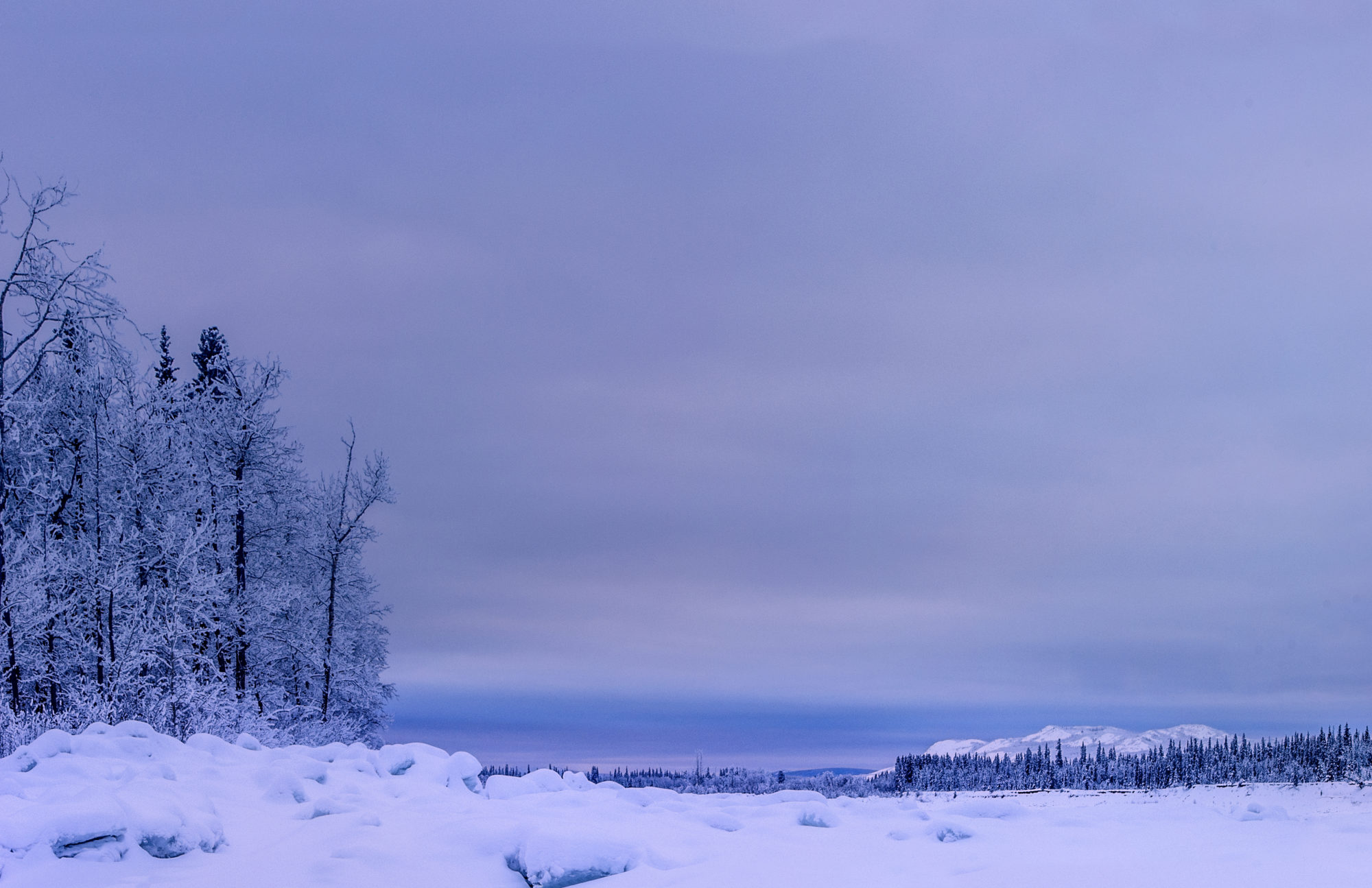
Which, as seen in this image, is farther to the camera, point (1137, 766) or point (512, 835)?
point (1137, 766)

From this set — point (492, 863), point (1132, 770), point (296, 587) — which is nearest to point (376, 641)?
point (296, 587)

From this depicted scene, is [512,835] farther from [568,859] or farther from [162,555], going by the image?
[162,555]

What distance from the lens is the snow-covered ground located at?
6.39 metres

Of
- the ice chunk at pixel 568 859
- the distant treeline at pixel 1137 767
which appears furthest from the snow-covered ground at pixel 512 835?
the distant treeline at pixel 1137 767

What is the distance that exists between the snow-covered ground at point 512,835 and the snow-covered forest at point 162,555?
532 centimetres

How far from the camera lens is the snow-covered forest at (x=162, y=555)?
1617cm

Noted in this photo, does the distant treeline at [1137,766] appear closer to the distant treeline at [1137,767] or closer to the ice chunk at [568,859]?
the distant treeline at [1137,767]

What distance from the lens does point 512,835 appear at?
709 cm

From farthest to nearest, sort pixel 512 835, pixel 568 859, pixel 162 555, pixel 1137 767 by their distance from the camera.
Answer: pixel 1137 767
pixel 162 555
pixel 512 835
pixel 568 859

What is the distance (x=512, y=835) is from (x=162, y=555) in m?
15.8

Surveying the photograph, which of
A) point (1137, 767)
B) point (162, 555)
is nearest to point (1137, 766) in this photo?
point (1137, 767)

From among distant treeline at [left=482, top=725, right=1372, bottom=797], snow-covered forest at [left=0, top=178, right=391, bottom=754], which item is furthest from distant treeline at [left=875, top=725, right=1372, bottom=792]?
snow-covered forest at [left=0, top=178, right=391, bottom=754]

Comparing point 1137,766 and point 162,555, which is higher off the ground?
point 162,555

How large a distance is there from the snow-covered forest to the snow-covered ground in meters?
5.32
